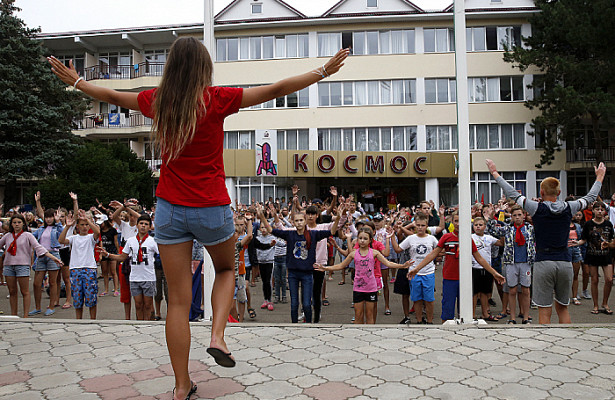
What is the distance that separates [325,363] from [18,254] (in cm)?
718

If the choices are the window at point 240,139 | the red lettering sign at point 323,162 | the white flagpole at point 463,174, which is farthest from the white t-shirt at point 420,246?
the window at point 240,139

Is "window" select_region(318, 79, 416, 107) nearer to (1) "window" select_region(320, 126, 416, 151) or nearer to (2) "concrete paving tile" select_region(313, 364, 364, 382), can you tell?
(1) "window" select_region(320, 126, 416, 151)

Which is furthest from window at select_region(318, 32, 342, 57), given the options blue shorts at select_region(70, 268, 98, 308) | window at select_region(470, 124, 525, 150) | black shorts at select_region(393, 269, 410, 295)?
blue shorts at select_region(70, 268, 98, 308)

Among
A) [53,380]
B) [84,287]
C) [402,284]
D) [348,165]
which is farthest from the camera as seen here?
[348,165]

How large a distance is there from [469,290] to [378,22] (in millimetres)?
29255

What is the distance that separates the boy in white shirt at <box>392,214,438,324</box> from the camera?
8297mm

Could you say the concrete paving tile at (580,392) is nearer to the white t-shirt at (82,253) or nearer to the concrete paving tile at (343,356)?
the concrete paving tile at (343,356)

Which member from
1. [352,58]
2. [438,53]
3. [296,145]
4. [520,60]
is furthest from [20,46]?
[520,60]

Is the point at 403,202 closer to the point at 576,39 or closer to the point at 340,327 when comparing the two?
the point at 576,39

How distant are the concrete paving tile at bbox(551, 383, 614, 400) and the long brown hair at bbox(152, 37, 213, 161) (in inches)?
111

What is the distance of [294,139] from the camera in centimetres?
3316

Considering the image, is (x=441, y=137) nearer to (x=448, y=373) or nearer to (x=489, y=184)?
(x=489, y=184)

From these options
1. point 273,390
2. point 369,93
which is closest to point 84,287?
point 273,390

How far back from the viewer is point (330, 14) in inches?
1260
